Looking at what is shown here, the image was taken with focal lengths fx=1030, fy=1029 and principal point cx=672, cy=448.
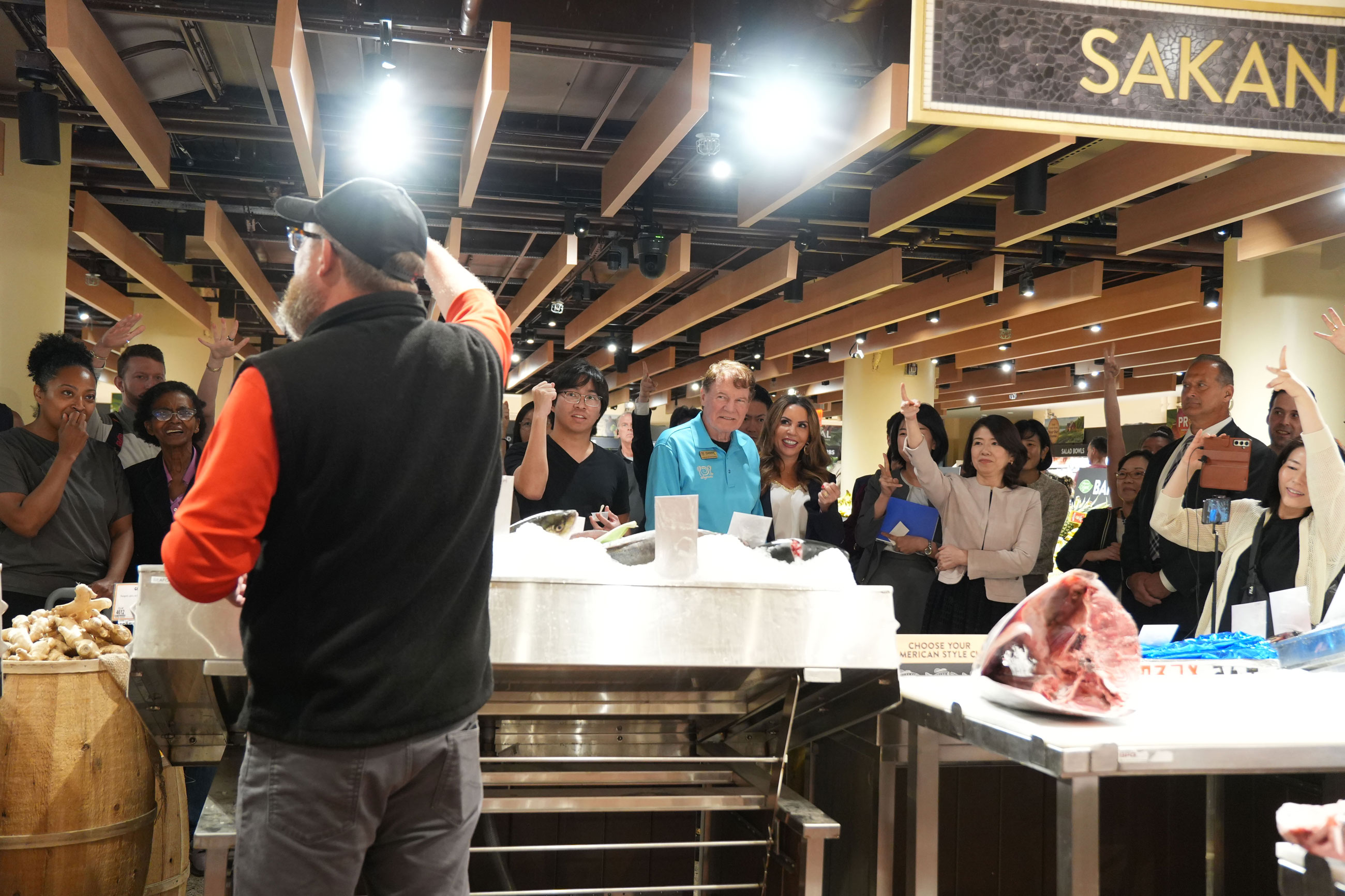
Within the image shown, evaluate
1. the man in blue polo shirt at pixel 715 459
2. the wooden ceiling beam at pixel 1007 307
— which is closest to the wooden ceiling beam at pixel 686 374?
the wooden ceiling beam at pixel 1007 307

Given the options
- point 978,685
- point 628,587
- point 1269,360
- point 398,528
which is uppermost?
point 1269,360

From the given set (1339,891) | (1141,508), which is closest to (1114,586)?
(1141,508)

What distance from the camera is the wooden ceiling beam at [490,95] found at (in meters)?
3.75

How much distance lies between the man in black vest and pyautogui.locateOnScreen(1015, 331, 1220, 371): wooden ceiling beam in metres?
9.06

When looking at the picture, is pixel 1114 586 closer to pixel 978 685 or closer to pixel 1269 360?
pixel 1269 360

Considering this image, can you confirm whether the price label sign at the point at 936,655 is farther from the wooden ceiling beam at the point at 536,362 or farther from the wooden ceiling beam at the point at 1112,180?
the wooden ceiling beam at the point at 536,362

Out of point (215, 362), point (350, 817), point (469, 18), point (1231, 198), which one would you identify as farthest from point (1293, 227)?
point (350, 817)

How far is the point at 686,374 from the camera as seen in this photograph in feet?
46.4

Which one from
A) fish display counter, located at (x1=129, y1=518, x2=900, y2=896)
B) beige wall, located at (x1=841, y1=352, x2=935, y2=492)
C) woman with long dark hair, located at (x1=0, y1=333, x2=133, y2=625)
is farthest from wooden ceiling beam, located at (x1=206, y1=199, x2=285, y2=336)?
beige wall, located at (x1=841, y1=352, x2=935, y2=492)

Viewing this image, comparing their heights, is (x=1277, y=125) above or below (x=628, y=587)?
above

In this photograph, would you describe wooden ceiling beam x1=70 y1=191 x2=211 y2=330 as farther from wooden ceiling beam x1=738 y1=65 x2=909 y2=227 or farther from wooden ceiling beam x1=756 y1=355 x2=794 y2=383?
wooden ceiling beam x1=756 y1=355 x2=794 y2=383

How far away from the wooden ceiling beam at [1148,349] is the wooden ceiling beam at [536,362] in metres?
5.90

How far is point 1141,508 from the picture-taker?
4.41 metres

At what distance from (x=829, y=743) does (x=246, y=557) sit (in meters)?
1.51
